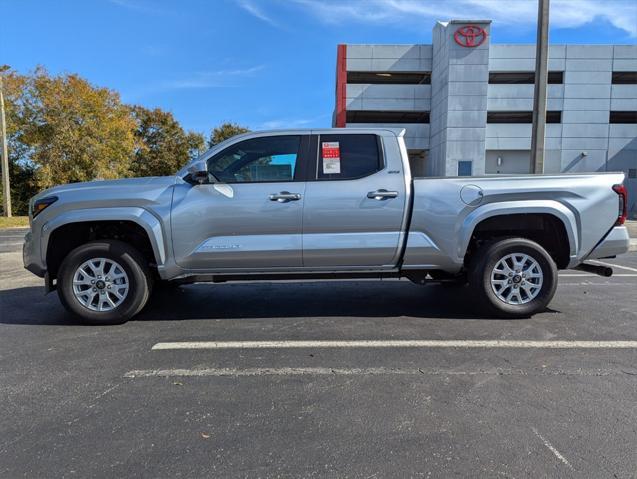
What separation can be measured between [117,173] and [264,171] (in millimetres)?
30554

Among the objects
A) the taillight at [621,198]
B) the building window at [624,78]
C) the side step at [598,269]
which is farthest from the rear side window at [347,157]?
the building window at [624,78]

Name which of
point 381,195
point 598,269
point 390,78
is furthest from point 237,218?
point 390,78

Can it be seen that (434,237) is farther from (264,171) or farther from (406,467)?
(406,467)

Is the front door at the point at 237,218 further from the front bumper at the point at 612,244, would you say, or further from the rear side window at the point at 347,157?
the front bumper at the point at 612,244

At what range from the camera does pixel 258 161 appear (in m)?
5.27

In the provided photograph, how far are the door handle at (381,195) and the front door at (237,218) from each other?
72 centimetres

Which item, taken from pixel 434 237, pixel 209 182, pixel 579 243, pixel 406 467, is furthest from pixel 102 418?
pixel 579 243

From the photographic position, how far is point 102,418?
123 inches

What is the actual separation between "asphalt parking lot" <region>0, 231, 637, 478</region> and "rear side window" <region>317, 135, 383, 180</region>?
1.60 m

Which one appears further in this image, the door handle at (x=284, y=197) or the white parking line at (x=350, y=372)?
the door handle at (x=284, y=197)

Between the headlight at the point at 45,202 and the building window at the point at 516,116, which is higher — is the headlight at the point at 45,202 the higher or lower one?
the lower one

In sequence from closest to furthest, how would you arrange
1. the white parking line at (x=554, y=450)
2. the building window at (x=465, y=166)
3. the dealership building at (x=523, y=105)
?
the white parking line at (x=554, y=450) < the dealership building at (x=523, y=105) < the building window at (x=465, y=166)

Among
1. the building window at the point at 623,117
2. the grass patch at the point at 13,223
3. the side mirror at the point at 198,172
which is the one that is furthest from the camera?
the building window at the point at 623,117

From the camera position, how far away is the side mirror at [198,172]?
5.00 meters
